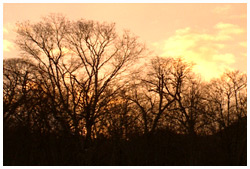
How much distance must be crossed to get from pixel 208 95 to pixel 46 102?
2173 centimetres

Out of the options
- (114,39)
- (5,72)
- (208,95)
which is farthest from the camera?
(208,95)

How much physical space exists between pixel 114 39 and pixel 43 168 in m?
15.3

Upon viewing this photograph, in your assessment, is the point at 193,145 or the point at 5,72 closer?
the point at 5,72

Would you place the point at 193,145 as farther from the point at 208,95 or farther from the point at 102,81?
the point at 102,81

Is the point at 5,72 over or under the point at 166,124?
over

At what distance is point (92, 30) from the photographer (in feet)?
101

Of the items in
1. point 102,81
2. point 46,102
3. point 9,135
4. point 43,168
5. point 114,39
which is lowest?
point 43,168

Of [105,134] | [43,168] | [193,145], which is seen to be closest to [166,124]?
[193,145]

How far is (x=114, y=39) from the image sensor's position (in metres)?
31.3

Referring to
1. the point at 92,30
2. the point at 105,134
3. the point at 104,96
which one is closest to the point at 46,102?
the point at 104,96

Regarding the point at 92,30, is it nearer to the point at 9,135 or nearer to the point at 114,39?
the point at 114,39

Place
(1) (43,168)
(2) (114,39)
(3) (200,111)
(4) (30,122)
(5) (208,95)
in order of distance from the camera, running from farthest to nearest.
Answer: (5) (208,95), (3) (200,111), (2) (114,39), (4) (30,122), (1) (43,168)

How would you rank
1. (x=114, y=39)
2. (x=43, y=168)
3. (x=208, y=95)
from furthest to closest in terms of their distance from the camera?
(x=208, y=95)
(x=114, y=39)
(x=43, y=168)

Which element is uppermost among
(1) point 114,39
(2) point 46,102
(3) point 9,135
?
(1) point 114,39
